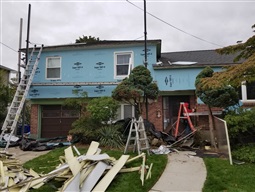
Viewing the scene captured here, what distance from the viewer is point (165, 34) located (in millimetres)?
16766

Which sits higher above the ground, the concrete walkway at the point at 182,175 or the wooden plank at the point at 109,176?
the wooden plank at the point at 109,176

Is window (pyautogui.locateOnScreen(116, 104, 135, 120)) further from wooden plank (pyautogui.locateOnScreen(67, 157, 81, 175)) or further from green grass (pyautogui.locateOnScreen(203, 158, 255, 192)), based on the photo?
wooden plank (pyautogui.locateOnScreen(67, 157, 81, 175))

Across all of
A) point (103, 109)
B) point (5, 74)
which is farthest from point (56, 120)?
point (5, 74)

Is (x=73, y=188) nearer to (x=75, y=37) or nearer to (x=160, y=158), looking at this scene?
(x=160, y=158)

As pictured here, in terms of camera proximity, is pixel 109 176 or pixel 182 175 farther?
pixel 182 175

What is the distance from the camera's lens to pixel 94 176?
15.6ft

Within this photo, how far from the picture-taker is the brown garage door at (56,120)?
13125 millimetres

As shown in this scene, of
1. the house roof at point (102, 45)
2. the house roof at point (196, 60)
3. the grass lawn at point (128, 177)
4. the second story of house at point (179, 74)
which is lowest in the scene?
the grass lawn at point (128, 177)

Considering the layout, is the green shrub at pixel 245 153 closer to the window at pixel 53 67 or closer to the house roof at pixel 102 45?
the house roof at pixel 102 45

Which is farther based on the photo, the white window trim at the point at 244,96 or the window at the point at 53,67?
the window at the point at 53,67

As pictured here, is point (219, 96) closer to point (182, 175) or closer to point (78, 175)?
point (182, 175)

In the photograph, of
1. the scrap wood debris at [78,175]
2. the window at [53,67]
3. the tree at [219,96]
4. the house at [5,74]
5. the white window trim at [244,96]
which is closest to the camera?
the scrap wood debris at [78,175]

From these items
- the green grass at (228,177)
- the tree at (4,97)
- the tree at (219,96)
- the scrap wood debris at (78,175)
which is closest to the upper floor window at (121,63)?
the tree at (219,96)

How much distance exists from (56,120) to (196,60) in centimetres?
908
